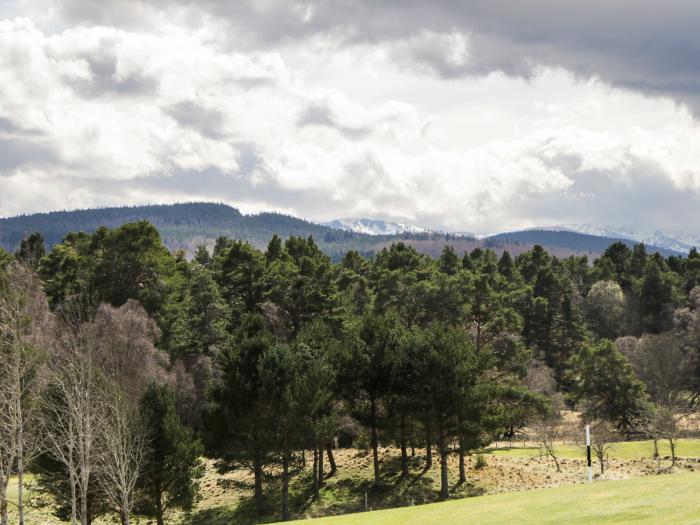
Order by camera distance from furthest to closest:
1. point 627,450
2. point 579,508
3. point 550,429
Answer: point 627,450, point 550,429, point 579,508

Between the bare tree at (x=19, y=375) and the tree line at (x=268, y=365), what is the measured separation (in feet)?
0.67

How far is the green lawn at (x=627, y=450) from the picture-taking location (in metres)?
61.8

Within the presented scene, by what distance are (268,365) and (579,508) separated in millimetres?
24118

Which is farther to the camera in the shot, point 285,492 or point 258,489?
point 258,489

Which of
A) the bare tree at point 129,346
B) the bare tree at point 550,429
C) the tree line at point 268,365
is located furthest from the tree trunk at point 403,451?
the bare tree at point 129,346

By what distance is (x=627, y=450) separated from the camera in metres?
64.9

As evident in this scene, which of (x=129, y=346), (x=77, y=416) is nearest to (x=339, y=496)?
(x=129, y=346)

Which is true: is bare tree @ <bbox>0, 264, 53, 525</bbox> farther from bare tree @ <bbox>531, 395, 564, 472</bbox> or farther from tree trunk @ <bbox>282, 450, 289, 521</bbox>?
bare tree @ <bbox>531, 395, 564, 472</bbox>

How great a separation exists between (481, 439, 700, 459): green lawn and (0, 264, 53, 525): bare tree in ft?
136

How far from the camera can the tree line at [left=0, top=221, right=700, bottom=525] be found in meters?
37.7

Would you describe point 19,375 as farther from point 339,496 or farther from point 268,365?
point 339,496

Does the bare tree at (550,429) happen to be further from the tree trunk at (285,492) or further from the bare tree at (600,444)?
the tree trunk at (285,492)

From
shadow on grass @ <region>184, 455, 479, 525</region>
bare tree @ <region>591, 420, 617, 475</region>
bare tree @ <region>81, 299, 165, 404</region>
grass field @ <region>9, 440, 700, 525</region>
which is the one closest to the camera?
shadow on grass @ <region>184, 455, 479, 525</region>

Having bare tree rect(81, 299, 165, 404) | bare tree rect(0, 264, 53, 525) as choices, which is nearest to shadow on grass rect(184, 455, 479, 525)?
bare tree rect(81, 299, 165, 404)
